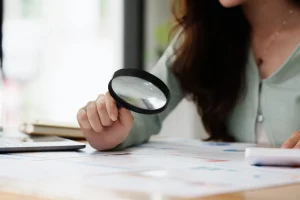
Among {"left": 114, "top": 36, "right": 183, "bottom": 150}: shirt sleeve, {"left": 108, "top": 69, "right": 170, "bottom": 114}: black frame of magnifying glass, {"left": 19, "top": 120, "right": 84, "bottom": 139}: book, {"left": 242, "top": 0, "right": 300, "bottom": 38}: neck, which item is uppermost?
{"left": 242, "top": 0, "right": 300, "bottom": 38}: neck

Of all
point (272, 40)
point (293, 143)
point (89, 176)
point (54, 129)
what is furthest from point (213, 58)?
point (89, 176)

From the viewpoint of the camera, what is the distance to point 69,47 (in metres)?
2.70

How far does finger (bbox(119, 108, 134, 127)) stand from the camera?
3.58 ft

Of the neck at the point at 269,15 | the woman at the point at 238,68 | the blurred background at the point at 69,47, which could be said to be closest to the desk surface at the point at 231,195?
the woman at the point at 238,68

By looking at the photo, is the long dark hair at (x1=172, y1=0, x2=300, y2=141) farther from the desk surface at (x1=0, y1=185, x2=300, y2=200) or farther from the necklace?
the desk surface at (x1=0, y1=185, x2=300, y2=200)

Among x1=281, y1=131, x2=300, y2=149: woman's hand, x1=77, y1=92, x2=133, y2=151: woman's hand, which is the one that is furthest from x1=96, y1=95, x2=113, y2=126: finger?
x1=281, y1=131, x2=300, y2=149: woman's hand

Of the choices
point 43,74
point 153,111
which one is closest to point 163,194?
point 153,111

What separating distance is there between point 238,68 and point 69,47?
4.52 feet

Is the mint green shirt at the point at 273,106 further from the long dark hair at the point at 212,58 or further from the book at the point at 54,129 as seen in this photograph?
the book at the point at 54,129

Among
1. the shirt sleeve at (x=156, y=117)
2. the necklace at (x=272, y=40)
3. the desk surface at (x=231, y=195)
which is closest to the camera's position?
the desk surface at (x=231, y=195)

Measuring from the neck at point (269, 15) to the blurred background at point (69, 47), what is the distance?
3.35 feet

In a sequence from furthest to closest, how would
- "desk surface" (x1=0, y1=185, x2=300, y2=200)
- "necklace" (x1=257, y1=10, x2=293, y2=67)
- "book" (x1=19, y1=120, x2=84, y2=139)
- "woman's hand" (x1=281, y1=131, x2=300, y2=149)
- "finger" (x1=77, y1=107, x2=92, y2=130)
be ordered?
1. "necklace" (x1=257, y1=10, x2=293, y2=67)
2. "book" (x1=19, y1=120, x2=84, y2=139)
3. "finger" (x1=77, y1=107, x2=92, y2=130)
4. "woman's hand" (x1=281, y1=131, x2=300, y2=149)
5. "desk surface" (x1=0, y1=185, x2=300, y2=200)

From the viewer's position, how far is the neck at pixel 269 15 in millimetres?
1497

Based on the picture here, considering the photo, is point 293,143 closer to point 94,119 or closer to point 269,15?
point 94,119
